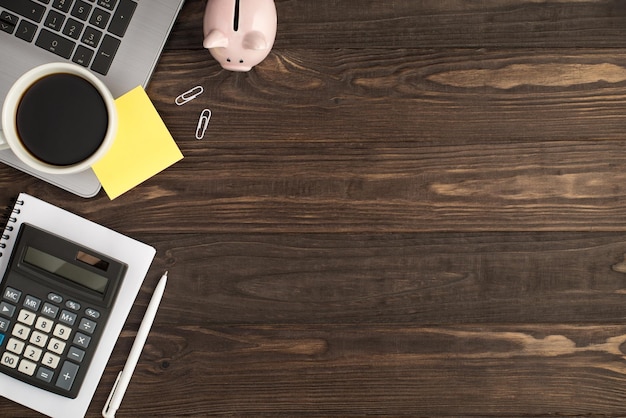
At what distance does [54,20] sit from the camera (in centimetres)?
71

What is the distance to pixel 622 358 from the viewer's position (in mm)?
773

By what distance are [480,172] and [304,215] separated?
21 cm

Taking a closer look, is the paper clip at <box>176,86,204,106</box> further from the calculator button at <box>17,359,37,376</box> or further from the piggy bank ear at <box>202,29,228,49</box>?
the calculator button at <box>17,359,37,376</box>

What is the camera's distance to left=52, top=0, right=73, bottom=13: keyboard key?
27.9 inches

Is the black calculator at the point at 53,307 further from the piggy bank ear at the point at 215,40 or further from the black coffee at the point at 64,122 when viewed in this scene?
the piggy bank ear at the point at 215,40

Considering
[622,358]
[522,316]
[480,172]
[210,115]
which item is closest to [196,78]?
[210,115]

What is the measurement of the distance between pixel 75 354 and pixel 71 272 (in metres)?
0.09

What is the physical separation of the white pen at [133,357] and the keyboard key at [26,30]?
0.30 meters

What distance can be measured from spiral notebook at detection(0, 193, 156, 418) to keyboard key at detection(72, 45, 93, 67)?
0.54 ft

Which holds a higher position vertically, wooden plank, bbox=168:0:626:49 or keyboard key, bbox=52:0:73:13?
wooden plank, bbox=168:0:626:49

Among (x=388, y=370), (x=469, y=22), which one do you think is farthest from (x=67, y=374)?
(x=469, y=22)

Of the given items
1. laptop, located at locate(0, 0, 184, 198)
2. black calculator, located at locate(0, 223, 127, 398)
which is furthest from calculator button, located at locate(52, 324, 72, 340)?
laptop, located at locate(0, 0, 184, 198)

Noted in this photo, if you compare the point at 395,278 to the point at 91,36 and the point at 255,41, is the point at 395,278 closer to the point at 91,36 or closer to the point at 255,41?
the point at 255,41

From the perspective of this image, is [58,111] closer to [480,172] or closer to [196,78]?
[196,78]
